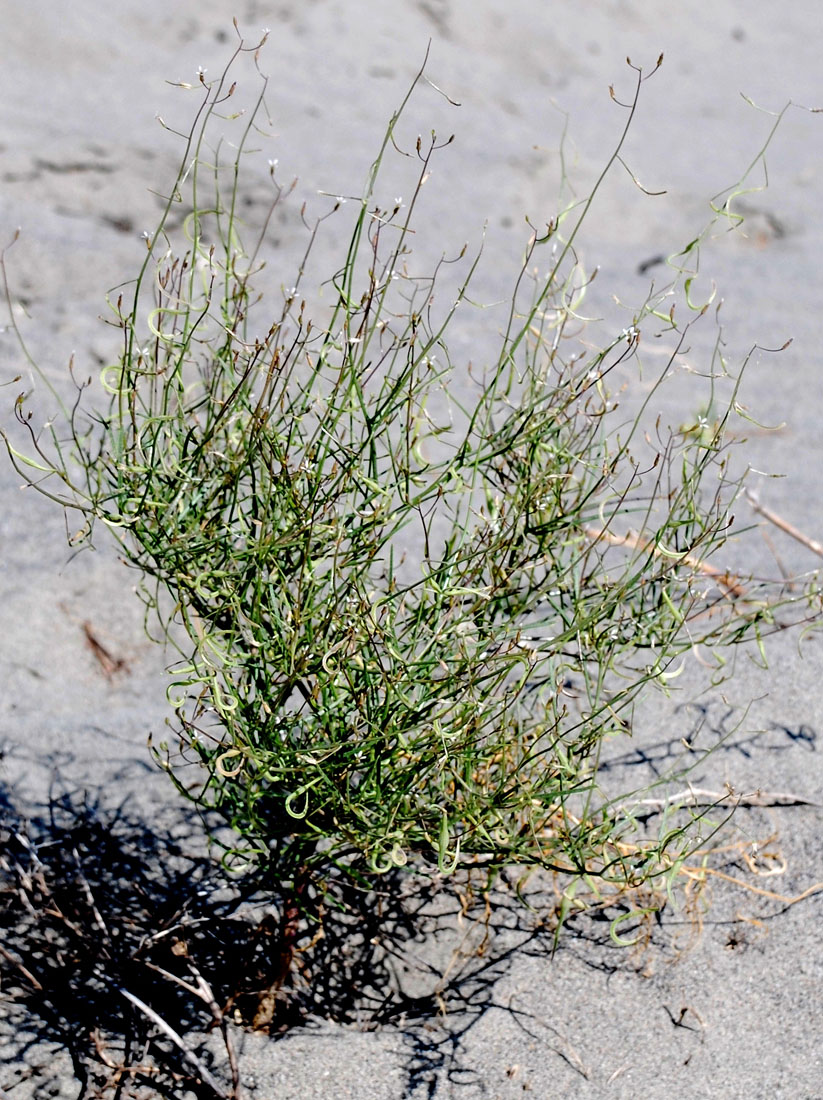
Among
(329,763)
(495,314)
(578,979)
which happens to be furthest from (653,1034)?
(495,314)

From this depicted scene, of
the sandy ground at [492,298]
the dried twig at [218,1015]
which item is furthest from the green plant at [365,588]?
the sandy ground at [492,298]

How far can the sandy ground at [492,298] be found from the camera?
1840mm

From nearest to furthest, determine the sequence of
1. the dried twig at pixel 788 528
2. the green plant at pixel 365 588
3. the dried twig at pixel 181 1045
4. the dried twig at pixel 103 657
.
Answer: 1. the green plant at pixel 365 588
2. the dried twig at pixel 181 1045
3. the dried twig at pixel 103 657
4. the dried twig at pixel 788 528

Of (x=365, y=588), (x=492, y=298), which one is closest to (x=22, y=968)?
(x=365, y=588)

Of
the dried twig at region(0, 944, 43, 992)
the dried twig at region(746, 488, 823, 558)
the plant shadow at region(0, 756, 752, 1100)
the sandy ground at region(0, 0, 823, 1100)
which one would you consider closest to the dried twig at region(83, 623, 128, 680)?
the sandy ground at region(0, 0, 823, 1100)

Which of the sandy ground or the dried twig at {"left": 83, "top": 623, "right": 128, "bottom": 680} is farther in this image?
the dried twig at {"left": 83, "top": 623, "right": 128, "bottom": 680}

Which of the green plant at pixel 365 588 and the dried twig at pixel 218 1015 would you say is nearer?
the green plant at pixel 365 588

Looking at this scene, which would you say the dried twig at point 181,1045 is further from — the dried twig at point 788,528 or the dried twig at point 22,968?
the dried twig at point 788,528

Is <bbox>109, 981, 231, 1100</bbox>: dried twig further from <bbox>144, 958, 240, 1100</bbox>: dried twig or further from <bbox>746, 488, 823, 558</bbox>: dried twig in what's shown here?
<bbox>746, 488, 823, 558</bbox>: dried twig

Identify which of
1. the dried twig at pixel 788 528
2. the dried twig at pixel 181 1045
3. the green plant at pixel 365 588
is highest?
the dried twig at pixel 788 528

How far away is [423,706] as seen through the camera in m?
1.71

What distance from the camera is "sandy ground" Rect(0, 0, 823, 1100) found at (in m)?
1.84

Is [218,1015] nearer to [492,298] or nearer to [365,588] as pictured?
[365,588]

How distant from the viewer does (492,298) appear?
3.84m
